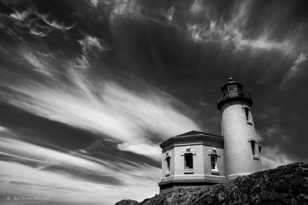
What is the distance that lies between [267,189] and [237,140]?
42.9 ft

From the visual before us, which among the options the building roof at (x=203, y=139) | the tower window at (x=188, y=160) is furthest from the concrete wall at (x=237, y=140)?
the tower window at (x=188, y=160)

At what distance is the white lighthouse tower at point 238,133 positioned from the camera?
22.0 metres

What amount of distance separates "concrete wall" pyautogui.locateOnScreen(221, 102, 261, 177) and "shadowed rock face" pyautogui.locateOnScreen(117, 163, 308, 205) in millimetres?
9897

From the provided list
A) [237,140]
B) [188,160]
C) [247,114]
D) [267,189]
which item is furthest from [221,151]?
[267,189]

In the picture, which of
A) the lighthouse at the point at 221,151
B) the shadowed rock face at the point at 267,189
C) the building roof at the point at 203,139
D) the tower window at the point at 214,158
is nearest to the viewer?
the shadowed rock face at the point at 267,189

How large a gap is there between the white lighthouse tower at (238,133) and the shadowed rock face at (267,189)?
32.8 feet

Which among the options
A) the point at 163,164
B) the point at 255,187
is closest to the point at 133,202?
the point at 163,164

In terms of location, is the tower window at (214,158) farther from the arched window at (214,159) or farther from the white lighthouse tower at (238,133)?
the white lighthouse tower at (238,133)

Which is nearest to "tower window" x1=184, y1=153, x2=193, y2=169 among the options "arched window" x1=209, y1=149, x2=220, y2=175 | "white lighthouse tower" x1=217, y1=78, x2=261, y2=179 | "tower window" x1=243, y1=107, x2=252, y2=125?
"arched window" x1=209, y1=149, x2=220, y2=175

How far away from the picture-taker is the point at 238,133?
23094 millimetres

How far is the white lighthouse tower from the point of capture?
2205 cm

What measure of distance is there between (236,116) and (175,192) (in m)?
11.7

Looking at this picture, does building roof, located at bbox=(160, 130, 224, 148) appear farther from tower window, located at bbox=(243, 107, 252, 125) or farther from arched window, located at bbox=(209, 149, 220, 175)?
tower window, located at bbox=(243, 107, 252, 125)

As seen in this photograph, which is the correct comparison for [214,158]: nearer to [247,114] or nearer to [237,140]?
[237,140]
